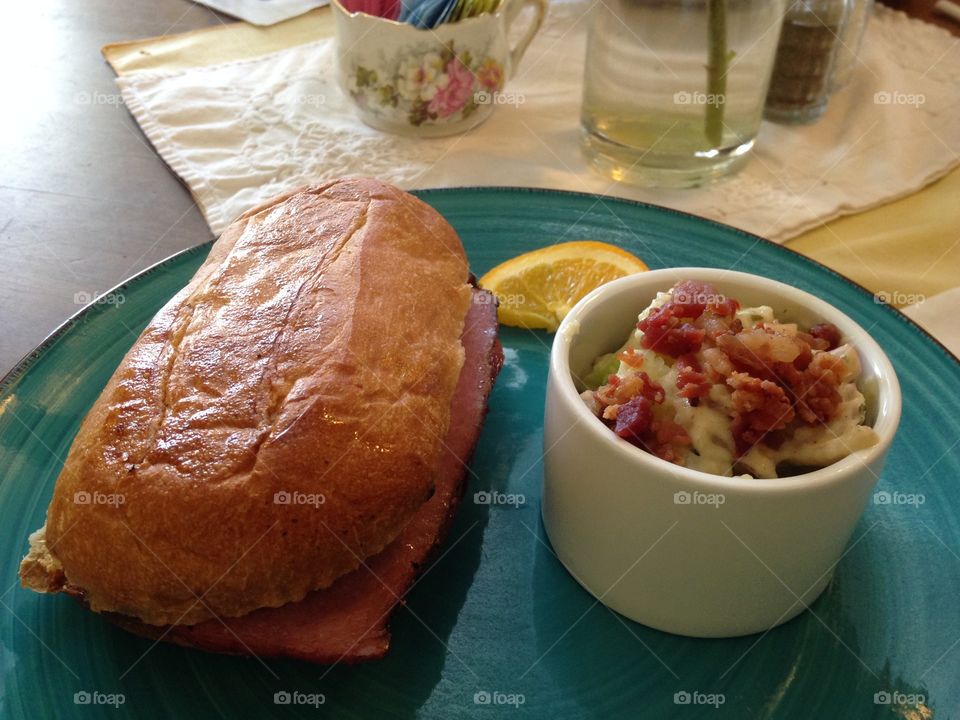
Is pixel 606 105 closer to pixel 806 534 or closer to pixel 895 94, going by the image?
pixel 895 94

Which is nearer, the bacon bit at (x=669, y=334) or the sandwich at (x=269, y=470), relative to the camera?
the sandwich at (x=269, y=470)

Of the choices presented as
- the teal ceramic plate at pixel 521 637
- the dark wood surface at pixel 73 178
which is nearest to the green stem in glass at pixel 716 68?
the teal ceramic plate at pixel 521 637

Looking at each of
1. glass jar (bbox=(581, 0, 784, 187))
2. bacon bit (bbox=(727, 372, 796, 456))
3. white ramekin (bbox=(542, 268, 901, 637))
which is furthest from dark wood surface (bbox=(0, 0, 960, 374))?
bacon bit (bbox=(727, 372, 796, 456))

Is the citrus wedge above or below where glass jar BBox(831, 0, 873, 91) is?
below

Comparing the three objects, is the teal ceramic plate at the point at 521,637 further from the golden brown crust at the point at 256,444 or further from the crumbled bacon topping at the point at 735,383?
the crumbled bacon topping at the point at 735,383

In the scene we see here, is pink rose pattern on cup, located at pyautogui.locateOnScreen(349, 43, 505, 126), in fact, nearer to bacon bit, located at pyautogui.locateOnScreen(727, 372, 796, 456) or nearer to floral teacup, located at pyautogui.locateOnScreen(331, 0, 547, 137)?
floral teacup, located at pyautogui.locateOnScreen(331, 0, 547, 137)

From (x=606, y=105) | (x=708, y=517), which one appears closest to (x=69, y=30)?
(x=606, y=105)

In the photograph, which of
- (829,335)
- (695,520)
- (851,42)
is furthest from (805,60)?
(695,520)

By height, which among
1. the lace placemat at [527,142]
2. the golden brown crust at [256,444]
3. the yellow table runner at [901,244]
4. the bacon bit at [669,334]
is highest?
the bacon bit at [669,334]
